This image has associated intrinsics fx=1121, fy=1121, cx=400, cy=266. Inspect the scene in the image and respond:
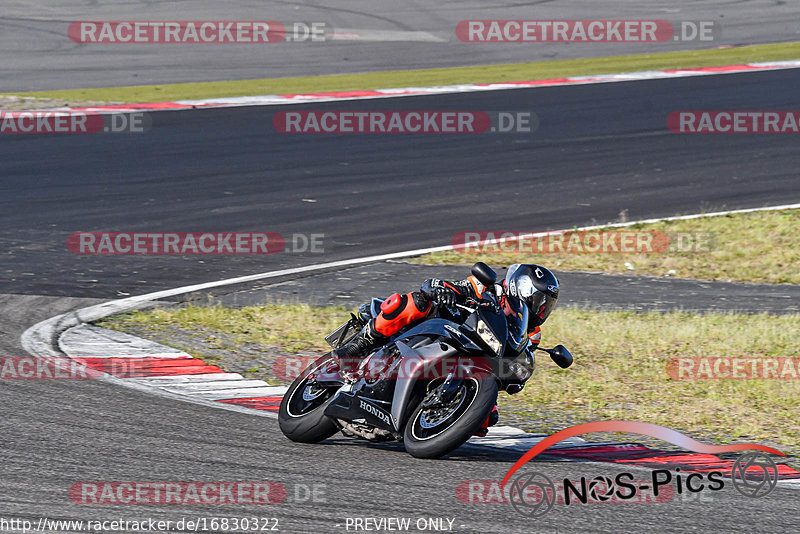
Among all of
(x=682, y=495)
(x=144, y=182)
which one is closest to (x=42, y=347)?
(x=682, y=495)

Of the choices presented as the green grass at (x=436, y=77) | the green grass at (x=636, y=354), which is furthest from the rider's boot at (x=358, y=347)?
the green grass at (x=436, y=77)

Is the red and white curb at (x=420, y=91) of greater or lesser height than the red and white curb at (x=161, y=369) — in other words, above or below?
above

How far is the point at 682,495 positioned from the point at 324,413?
224 cm

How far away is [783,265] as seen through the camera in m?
14.1

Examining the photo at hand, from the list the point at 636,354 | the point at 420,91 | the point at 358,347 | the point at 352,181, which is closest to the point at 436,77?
the point at 420,91

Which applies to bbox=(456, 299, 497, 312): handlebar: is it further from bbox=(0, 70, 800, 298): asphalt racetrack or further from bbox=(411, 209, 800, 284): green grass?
bbox=(411, 209, 800, 284): green grass

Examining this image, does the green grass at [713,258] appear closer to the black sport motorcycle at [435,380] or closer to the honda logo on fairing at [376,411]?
the black sport motorcycle at [435,380]

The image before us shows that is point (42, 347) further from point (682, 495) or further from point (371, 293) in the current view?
point (682, 495)

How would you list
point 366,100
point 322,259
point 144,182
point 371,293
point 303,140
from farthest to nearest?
1. point 366,100
2. point 303,140
3. point 144,182
4. point 322,259
5. point 371,293

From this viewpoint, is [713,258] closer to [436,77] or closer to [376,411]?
[376,411]

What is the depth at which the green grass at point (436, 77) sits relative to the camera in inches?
880

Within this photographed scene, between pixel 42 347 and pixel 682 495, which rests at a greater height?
pixel 42 347

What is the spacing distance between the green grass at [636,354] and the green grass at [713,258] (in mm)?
2185

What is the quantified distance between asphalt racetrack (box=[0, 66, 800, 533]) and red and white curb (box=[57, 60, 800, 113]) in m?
0.62
